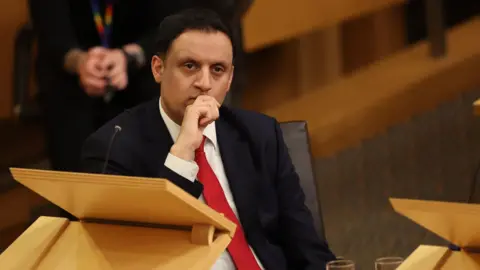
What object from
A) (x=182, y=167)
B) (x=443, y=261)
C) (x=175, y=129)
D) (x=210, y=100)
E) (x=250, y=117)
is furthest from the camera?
(x=250, y=117)

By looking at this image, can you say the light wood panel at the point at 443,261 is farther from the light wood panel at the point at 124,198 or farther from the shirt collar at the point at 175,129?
the shirt collar at the point at 175,129

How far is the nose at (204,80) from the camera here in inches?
78.4

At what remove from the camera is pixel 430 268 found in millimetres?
1514

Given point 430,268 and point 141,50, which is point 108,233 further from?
point 141,50

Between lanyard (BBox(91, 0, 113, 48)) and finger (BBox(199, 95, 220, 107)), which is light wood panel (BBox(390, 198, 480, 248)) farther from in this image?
lanyard (BBox(91, 0, 113, 48))

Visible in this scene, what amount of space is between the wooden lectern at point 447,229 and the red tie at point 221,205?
1.57ft

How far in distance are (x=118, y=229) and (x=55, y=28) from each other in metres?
1.27

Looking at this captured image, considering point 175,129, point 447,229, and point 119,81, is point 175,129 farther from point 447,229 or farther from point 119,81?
point 447,229

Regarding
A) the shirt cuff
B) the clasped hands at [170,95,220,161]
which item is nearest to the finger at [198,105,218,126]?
the clasped hands at [170,95,220,161]

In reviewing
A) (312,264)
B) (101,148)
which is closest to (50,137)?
(101,148)

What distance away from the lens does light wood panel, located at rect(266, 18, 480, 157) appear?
4.41 meters

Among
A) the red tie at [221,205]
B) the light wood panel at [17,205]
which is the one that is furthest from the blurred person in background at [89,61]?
the light wood panel at [17,205]

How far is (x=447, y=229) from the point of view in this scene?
1.49m

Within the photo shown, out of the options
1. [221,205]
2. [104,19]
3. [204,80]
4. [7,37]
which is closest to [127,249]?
[221,205]
